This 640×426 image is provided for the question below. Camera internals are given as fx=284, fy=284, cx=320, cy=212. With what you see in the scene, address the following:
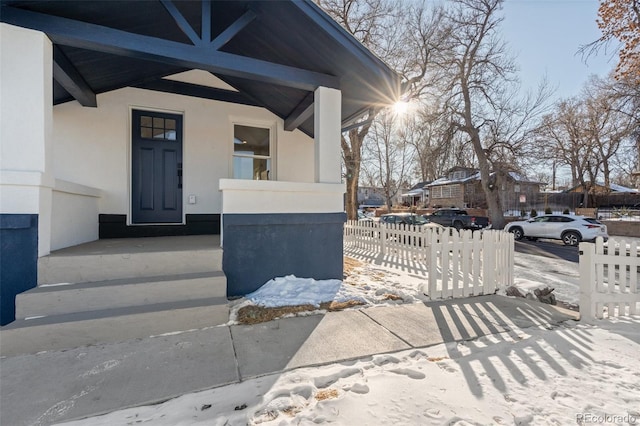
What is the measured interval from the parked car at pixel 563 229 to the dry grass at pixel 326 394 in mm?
13187

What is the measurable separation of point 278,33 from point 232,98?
2216mm

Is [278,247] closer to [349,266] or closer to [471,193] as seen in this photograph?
[349,266]

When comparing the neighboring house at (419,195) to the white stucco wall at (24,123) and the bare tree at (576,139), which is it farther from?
the white stucco wall at (24,123)

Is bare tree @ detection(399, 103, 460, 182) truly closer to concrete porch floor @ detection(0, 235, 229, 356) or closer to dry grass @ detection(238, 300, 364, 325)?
dry grass @ detection(238, 300, 364, 325)

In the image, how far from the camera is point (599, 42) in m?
10.8

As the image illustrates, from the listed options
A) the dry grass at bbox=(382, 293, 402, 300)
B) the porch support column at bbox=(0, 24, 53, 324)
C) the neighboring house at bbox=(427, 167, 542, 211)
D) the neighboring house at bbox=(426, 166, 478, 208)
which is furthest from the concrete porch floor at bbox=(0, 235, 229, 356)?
the neighboring house at bbox=(426, 166, 478, 208)

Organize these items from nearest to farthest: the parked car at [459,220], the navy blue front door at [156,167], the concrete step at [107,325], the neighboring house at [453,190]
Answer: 1. the concrete step at [107,325]
2. the navy blue front door at [156,167]
3. the parked car at [459,220]
4. the neighboring house at [453,190]

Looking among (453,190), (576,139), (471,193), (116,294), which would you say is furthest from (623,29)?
(453,190)

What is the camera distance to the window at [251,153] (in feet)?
→ 20.1

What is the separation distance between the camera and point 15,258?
2.95 metres

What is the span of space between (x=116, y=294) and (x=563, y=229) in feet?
52.5

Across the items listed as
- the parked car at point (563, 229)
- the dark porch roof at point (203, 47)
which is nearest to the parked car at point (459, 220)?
the parked car at point (563, 229)

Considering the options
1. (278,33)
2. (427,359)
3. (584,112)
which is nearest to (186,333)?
(427,359)

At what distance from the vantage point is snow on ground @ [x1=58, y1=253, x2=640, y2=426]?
178 centimetres
